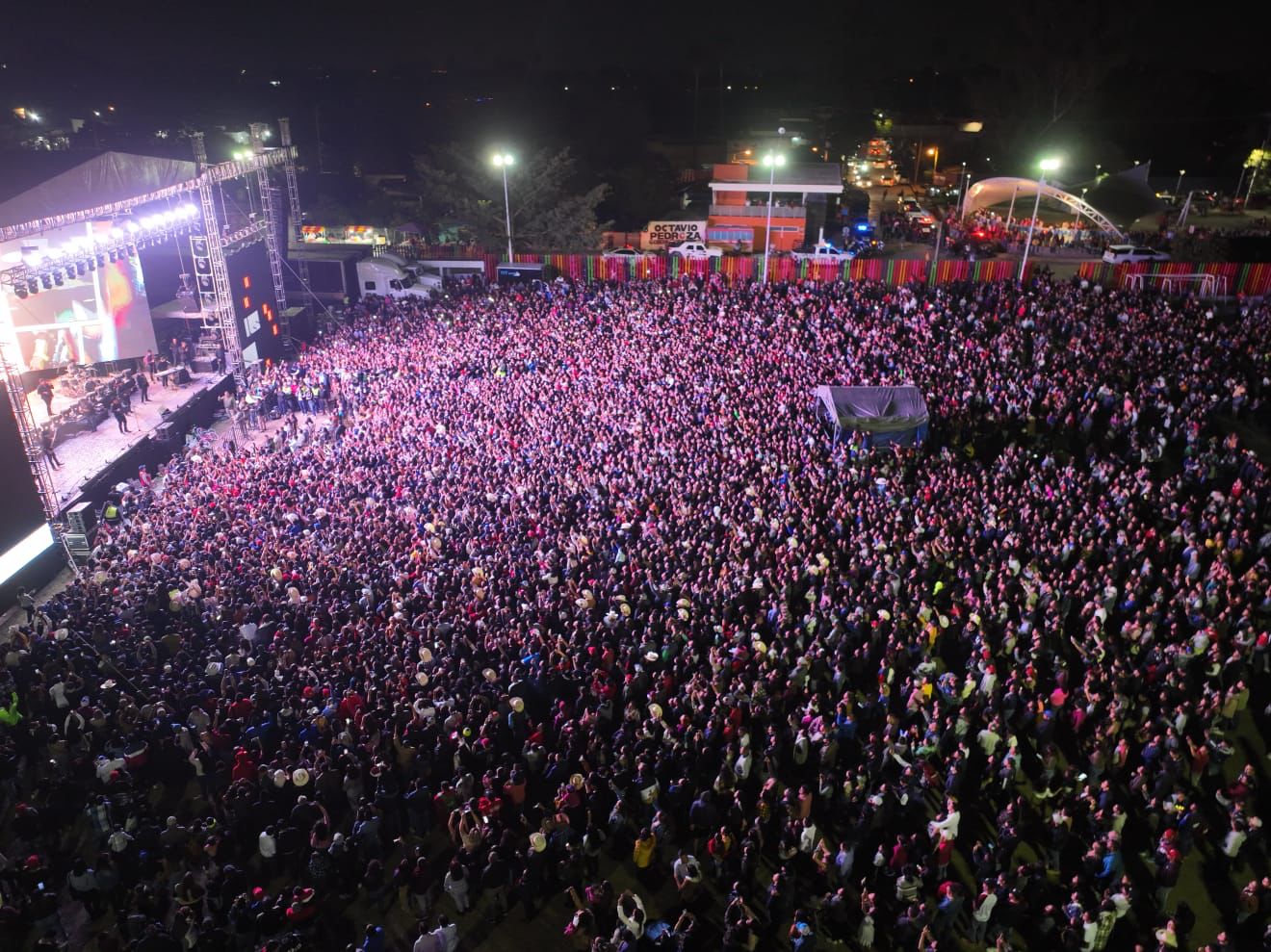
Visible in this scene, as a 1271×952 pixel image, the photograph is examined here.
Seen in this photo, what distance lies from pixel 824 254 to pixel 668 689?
23.7 m

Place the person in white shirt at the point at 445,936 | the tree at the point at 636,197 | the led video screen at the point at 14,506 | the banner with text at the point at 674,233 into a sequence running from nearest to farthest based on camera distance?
1. the person in white shirt at the point at 445,936
2. the led video screen at the point at 14,506
3. the banner with text at the point at 674,233
4. the tree at the point at 636,197

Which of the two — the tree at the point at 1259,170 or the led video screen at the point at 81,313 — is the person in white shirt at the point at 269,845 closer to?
the led video screen at the point at 81,313

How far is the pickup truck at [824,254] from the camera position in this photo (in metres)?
29.2

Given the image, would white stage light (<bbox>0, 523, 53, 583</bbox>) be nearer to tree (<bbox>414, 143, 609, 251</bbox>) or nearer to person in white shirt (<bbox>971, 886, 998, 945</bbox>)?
person in white shirt (<bbox>971, 886, 998, 945</bbox>)

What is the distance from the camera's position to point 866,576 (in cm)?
1253

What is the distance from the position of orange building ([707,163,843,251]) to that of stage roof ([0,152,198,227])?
21291mm

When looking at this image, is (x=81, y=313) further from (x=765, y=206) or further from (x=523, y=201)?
(x=765, y=206)

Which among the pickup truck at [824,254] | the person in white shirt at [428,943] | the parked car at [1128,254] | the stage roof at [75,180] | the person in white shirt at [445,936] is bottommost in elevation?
the person in white shirt at [445,936]

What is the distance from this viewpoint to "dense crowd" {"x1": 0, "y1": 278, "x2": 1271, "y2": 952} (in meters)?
8.10

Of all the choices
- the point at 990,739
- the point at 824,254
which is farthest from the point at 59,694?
the point at 824,254

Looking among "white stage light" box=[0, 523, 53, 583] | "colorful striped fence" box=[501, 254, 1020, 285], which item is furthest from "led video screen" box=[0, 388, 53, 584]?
"colorful striped fence" box=[501, 254, 1020, 285]

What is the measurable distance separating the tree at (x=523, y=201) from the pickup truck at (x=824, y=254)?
10744mm

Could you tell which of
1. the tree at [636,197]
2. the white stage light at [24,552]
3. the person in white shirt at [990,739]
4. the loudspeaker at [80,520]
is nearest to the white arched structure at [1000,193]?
the tree at [636,197]

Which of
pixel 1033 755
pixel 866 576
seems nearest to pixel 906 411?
A: pixel 866 576
